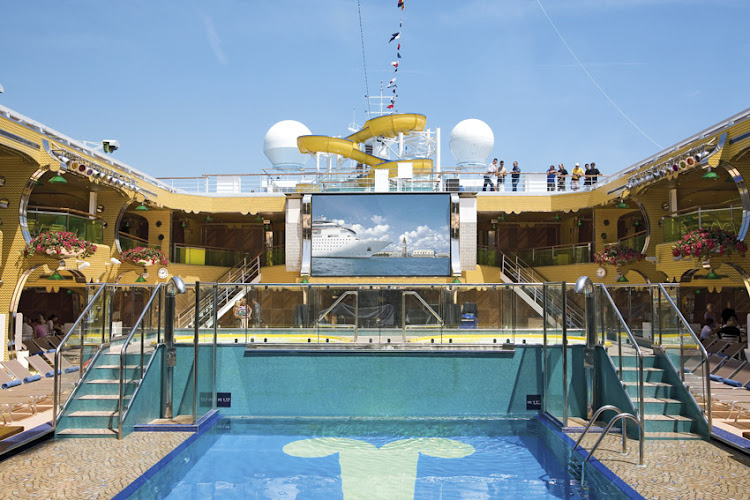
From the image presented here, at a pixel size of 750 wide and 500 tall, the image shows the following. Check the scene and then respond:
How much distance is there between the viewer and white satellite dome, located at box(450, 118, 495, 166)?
1217 inches

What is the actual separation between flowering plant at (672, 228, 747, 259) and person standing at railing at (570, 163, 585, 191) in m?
9.18

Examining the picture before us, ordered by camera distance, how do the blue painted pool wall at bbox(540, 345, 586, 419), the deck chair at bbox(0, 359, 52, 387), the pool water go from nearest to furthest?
the pool water
the blue painted pool wall at bbox(540, 345, 586, 419)
the deck chair at bbox(0, 359, 52, 387)

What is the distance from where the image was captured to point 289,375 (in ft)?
32.5

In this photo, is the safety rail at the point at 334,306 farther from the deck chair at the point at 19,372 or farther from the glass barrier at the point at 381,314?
the deck chair at the point at 19,372

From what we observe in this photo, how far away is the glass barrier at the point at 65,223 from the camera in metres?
15.5

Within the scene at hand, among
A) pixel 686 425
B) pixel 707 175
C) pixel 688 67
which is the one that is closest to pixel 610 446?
pixel 686 425

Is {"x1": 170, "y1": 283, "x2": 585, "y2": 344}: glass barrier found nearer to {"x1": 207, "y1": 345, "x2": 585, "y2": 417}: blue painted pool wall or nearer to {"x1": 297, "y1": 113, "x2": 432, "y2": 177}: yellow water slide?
{"x1": 207, "y1": 345, "x2": 585, "y2": 417}: blue painted pool wall

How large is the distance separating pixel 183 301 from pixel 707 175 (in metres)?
11.6

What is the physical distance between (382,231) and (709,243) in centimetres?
1213

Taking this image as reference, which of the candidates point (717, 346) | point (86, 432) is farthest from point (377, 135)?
point (86, 432)

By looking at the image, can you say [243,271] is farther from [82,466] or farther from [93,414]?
[82,466]

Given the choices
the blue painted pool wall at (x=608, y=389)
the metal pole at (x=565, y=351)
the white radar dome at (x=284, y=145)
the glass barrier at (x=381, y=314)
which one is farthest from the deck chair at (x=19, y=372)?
the white radar dome at (x=284, y=145)

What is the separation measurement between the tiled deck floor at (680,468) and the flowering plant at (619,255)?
40.9 ft

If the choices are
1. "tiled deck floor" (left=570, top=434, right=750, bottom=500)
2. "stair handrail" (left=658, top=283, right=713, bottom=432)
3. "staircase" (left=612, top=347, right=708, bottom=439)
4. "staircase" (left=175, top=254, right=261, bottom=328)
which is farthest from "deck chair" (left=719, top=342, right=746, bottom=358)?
"staircase" (left=175, top=254, right=261, bottom=328)
